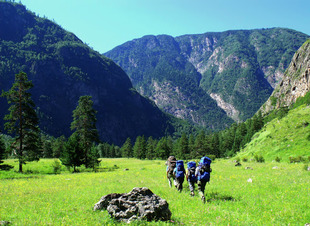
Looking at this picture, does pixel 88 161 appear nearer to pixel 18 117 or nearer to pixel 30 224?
pixel 18 117

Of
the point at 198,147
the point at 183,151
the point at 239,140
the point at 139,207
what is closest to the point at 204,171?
the point at 139,207

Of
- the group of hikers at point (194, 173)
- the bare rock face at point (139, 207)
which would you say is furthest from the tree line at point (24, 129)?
the bare rock face at point (139, 207)

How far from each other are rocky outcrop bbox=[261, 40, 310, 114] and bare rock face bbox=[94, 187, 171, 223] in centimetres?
14613

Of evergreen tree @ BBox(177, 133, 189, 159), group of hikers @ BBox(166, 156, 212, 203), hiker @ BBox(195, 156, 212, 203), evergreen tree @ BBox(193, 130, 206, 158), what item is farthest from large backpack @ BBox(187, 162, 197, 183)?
evergreen tree @ BBox(177, 133, 189, 159)

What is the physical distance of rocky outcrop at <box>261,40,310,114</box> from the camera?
5151 inches

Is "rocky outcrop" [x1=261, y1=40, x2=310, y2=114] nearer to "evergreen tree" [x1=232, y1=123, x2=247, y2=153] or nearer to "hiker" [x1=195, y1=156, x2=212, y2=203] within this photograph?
"evergreen tree" [x1=232, y1=123, x2=247, y2=153]

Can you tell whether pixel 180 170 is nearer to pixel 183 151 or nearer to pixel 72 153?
pixel 72 153

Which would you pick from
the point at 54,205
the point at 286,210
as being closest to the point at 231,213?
the point at 286,210

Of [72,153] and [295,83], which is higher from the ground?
[295,83]

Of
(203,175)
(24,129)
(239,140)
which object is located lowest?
(239,140)

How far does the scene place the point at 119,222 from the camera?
8180 millimetres

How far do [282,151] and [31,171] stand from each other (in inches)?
1852

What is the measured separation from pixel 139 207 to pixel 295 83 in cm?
16790

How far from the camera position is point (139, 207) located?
8.58 meters
